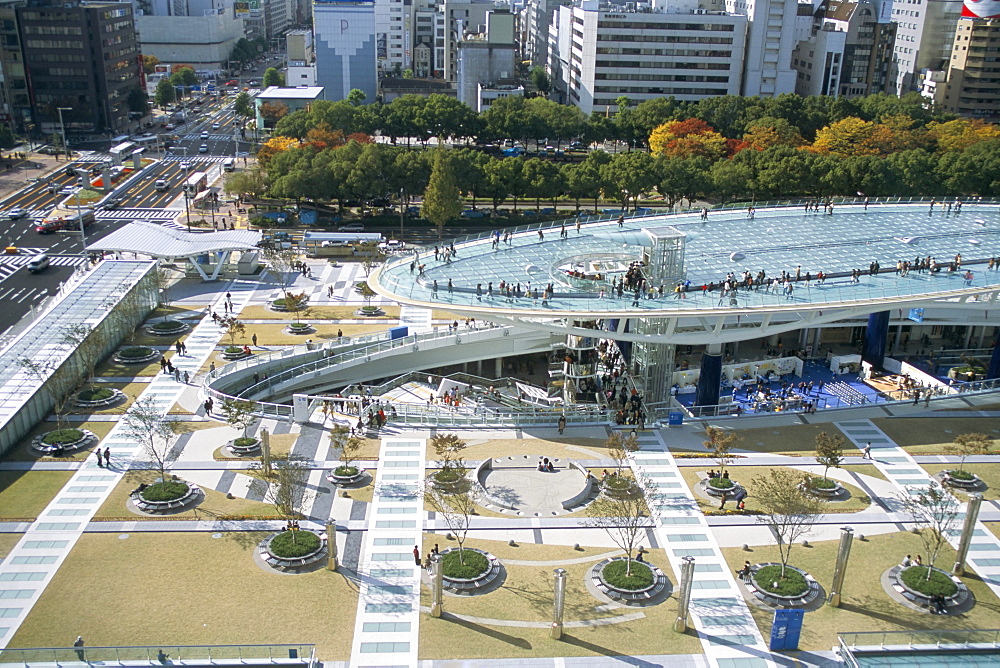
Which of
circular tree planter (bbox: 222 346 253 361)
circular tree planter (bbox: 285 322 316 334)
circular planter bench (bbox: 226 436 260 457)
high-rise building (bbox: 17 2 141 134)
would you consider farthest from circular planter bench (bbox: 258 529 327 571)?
high-rise building (bbox: 17 2 141 134)

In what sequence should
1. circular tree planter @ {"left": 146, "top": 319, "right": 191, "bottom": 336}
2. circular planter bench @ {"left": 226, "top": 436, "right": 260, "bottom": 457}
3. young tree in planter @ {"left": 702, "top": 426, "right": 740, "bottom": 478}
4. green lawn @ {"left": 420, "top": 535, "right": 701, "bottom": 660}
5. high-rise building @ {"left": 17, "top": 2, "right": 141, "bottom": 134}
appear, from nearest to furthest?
green lawn @ {"left": 420, "top": 535, "right": 701, "bottom": 660} < young tree in planter @ {"left": 702, "top": 426, "right": 740, "bottom": 478} < circular planter bench @ {"left": 226, "top": 436, "right": 260, "bottom": 457} < circular tree planter @ {"left": 146, "top": 319, "right": 191, "bottom": 336} < high-rise building @ {"left": 17, "top": 2, "right": 141, "bottom": 134}

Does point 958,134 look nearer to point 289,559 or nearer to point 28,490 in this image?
point 289,559

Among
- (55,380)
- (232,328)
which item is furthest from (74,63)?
(55,380)

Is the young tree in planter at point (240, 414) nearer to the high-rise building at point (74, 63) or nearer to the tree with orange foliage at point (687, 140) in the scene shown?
Result: the tree with orange foliage at point (687, 140)

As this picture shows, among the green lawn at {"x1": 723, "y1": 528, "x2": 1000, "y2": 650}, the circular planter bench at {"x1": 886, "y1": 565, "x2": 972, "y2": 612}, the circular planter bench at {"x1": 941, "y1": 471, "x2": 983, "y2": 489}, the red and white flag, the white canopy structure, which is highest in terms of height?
the red and white flag

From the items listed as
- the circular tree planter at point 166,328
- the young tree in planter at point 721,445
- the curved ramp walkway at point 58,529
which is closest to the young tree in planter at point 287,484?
the curved ramp walkway at point 58,529

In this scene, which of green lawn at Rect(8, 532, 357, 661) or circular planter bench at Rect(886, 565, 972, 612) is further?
circular planter bench at Rect(886, 565, 972, 612)

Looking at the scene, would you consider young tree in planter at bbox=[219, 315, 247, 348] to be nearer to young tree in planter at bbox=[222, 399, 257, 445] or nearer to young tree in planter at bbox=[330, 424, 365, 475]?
young tree in planter at bbox=[222, 399, 257, 445]

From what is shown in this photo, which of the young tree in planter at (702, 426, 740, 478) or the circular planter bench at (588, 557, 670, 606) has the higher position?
the young tree in planter at (702, 426, 740, 478)

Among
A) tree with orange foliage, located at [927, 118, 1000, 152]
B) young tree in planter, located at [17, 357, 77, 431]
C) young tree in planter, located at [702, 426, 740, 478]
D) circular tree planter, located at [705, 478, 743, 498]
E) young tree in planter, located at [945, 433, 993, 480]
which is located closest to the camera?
circular tree planter, located at [705, 478, 743, 498]
